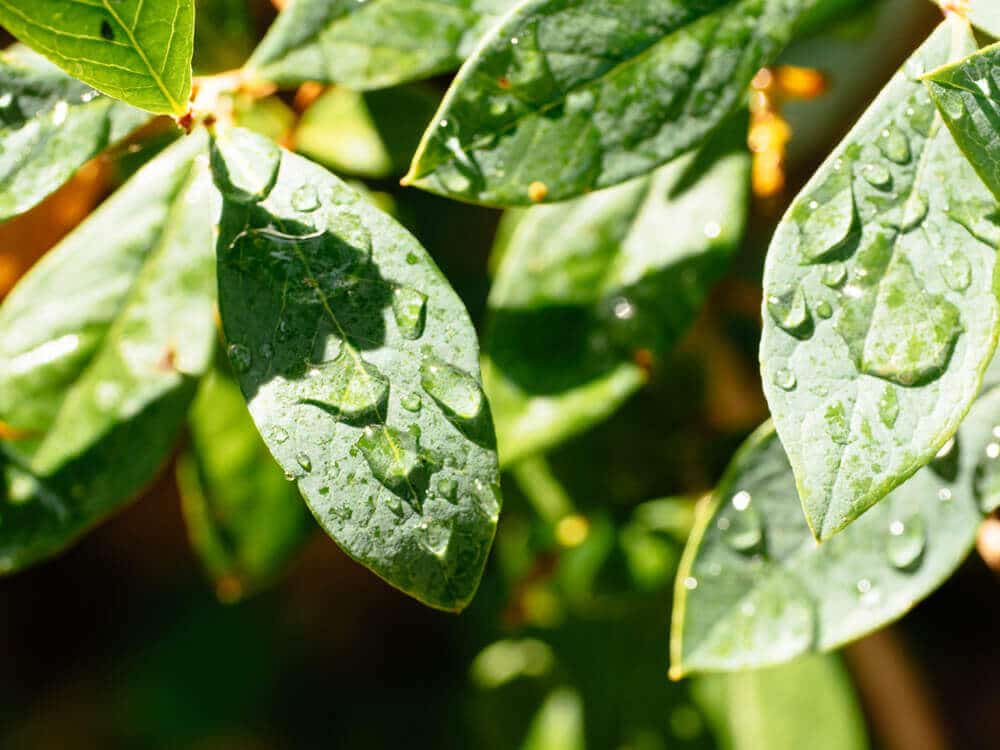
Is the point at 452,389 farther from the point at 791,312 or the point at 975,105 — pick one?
the point at 975,105

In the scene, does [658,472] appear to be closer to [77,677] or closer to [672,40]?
[672,40]

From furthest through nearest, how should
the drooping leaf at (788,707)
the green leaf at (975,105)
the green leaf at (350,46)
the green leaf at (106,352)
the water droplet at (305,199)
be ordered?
the drooping leaf at (788,707) → the green leaf at (106,352) → the green leaf at (350,46) → the water droplet at (305,199) → the green leaf at (975,105)

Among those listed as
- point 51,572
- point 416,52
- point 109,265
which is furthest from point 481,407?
point 51,572

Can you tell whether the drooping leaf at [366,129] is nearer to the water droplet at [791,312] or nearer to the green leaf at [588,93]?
the green leaf at [588,93]

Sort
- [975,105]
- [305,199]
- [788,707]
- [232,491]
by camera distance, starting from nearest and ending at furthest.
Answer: [975,105], [305,199], [232,491], [788,707]

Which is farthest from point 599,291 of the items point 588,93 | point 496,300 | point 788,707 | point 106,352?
point 788,707

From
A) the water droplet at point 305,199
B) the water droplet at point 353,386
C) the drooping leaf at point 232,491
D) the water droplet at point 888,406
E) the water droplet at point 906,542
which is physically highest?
the water droplet at point 305,199

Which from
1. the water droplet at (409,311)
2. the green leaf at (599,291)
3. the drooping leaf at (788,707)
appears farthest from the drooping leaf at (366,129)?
the drooping leaf at (788,707)

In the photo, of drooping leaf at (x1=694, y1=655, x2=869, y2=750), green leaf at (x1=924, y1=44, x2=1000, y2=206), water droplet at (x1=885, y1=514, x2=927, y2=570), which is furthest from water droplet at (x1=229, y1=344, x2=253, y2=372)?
drooping leaf at (x1=694, y1=655, x2=869, y2=750)
